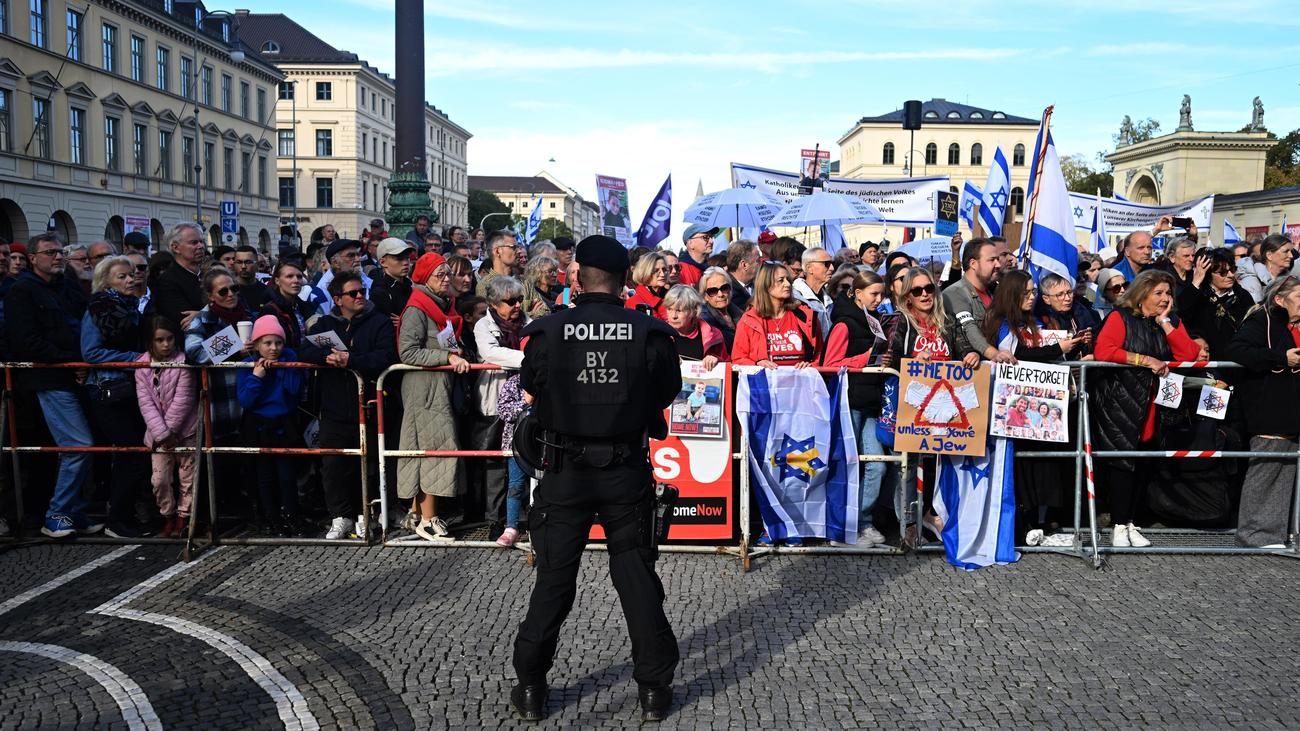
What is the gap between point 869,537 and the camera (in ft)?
24.0

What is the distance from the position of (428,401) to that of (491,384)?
442 millimetres

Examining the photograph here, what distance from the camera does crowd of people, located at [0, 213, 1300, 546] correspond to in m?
7.25

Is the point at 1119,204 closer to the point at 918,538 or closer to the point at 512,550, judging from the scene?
the point at 918,538

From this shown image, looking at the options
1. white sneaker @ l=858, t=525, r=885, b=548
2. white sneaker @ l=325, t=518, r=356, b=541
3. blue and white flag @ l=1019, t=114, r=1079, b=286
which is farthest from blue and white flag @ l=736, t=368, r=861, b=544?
white sneaker @ l=325, t=518, r=356, b=541

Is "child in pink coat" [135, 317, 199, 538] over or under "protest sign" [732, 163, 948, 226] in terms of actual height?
under

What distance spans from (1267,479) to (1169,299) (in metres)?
1.39

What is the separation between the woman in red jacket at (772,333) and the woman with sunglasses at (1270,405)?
2.85 m

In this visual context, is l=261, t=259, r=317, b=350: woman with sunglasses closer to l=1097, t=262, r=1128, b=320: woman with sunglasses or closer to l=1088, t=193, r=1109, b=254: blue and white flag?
l=1097, t=262, r=1128, b=320: woman with sunglasses

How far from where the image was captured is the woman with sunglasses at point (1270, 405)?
23.4ft

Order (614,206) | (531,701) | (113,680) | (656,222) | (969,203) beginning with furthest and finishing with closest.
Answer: (614,206) < (656,222) < (969,203) < (113,680) < (531,701)

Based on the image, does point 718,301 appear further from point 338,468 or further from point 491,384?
point 338,468

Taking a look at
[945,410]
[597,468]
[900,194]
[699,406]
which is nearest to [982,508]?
[945,410]

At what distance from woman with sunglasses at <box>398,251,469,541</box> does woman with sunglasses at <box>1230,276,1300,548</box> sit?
5239 mm

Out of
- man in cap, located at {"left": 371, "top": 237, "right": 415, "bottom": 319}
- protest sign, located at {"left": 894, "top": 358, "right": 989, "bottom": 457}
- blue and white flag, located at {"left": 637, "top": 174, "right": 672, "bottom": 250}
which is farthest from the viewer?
blue and white flag, located at {"left": 637, "top": 174, "right": 672, "bottom": 250}
